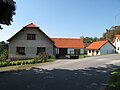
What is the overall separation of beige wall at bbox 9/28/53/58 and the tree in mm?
20783

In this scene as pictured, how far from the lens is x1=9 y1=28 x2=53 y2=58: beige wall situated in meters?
42.8

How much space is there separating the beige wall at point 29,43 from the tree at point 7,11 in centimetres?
2078

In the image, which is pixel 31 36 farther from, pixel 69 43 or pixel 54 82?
pixel 54 82

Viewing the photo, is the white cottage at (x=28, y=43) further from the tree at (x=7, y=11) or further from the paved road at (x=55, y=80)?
the paved road at (x=55, y=80)

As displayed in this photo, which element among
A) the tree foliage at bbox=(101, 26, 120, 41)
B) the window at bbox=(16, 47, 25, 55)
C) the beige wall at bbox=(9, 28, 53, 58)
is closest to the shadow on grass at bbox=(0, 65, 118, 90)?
the beige wall at bbox=(9, 28, 53, 58)

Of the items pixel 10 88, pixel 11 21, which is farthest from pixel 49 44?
pixel 10 88

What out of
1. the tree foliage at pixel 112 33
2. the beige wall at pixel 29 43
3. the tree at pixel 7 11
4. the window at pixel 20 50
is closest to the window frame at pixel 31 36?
the beige wall at pixel 29 43

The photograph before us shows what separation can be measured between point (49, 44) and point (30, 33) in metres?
4.03

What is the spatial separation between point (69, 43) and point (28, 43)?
16.0 meters

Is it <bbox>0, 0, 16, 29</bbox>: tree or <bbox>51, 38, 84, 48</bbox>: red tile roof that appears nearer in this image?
<bbox>0, 0, 16, 29</bbox>: tree

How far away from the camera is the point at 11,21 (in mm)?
22250

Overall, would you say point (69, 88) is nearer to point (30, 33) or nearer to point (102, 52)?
point (30, 33)

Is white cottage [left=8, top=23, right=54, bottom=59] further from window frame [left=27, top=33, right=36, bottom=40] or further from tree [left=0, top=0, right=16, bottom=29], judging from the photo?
tree [left=0, top=0, right=16, bottom=29]

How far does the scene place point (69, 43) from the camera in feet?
186
